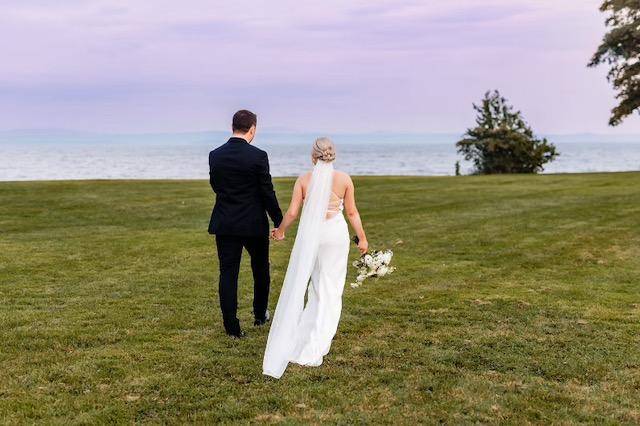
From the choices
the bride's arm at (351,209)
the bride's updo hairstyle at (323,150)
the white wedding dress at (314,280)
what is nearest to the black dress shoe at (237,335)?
the white wedding dress at (314,280)

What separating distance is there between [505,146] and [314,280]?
59.4m

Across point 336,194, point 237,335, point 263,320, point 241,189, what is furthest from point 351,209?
point 263,320

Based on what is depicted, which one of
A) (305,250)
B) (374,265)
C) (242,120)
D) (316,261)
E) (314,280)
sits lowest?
(314,280)

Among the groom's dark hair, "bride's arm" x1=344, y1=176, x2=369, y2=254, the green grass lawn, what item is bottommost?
the green grass lawn

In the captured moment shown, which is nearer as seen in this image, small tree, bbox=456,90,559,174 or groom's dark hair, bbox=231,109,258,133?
groom's dark hair, bbox=231,109,258,133

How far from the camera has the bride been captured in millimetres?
7957

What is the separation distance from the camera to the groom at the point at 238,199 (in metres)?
8.51

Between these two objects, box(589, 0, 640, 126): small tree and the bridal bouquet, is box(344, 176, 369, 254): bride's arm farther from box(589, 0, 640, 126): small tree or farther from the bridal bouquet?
box(589, 0, 640, 126): small tree

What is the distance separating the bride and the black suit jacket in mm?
450

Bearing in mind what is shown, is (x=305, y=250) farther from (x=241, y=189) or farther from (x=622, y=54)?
(x=622, y=54)

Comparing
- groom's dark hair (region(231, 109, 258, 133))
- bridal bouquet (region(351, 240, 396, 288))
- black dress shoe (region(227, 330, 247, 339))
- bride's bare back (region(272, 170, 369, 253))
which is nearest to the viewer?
bride's bare back (region(272, 170, 369, 253))

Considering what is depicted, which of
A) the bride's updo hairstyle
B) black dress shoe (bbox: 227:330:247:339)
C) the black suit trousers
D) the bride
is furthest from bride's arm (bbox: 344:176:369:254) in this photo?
black dress shoe (bbox: 227:330:247:339)

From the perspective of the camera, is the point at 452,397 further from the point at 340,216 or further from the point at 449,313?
the point at 449,313

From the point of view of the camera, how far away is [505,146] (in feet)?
212
